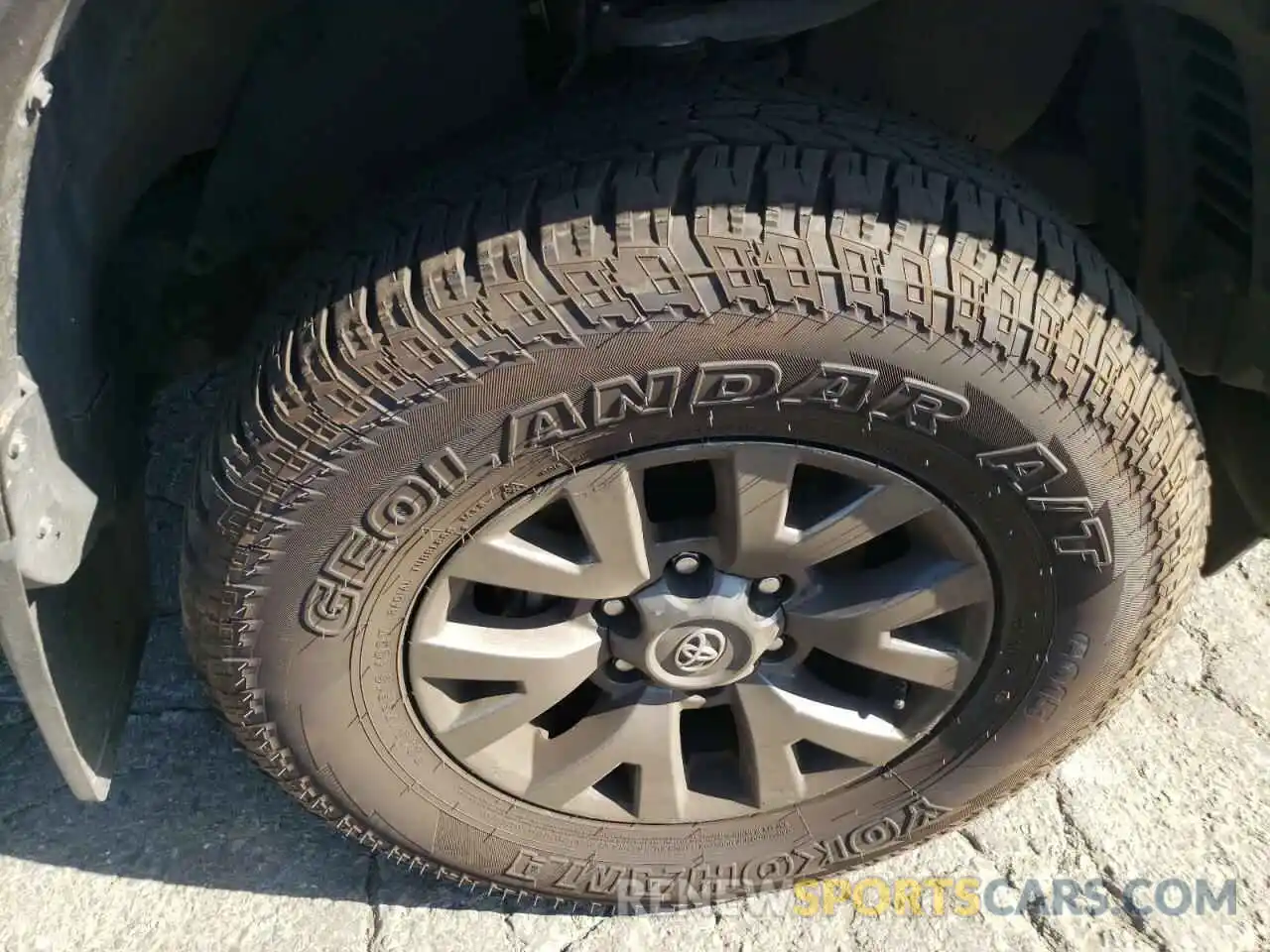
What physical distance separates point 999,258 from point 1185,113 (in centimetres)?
72

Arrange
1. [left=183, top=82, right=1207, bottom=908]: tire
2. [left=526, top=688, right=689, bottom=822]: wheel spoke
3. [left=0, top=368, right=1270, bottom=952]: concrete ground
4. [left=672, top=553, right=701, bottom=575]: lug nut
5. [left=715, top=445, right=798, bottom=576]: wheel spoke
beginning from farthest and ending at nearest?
[left=0, top=368, right=1270, bottom=952]: concrete ground, [left=526, top=688, right=689, bottom=822]: wheel spoke, [left=672, top=553, right=701, bottom=575]: lug nut, [left=715, top=445, right=798, bottom=576]: wheel spoke, [left=183, top=82, right=1207, bottom=908]: tire

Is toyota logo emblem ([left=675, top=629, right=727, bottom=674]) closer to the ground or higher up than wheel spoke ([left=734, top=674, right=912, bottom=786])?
higher up

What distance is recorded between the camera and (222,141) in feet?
5.95

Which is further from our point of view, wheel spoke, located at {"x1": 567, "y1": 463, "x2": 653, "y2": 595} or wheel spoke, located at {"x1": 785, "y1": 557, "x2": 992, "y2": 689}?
wheel spoke, located at {"x1": 785, "y1": 557, "x2": 992, "y2": 689}

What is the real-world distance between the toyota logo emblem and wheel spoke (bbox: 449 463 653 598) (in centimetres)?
13

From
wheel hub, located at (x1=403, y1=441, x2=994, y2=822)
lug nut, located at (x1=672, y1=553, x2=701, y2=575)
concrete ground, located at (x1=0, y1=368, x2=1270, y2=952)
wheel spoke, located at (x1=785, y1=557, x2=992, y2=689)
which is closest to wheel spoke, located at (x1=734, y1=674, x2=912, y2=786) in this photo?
wheel hub, located at (x1=403, y1=441, x2=994, y2=822)

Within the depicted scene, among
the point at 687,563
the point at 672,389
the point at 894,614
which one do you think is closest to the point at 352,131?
the point at 672,389

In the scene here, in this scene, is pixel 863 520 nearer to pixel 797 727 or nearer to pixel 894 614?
pixel 894 614

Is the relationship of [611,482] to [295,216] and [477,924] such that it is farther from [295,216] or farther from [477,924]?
[477,924]

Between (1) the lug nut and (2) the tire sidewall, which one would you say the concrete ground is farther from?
(1) the lug nut

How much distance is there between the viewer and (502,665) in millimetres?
1684

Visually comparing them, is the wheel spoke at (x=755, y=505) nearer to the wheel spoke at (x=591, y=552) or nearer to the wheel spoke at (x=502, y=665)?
the wheel spoke at (x=591, y=552)

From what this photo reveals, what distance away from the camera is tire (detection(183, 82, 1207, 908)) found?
1413mm

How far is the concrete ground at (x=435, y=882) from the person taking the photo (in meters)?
2.05
